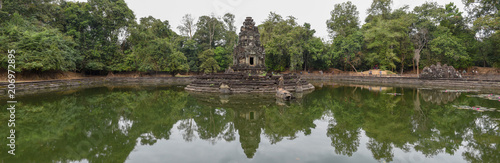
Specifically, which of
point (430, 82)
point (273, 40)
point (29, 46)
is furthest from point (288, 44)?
point (29, 46)

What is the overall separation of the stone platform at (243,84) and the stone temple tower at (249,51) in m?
2.72

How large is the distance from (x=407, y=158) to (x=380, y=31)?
33.4 meters

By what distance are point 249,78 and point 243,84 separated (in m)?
1.03

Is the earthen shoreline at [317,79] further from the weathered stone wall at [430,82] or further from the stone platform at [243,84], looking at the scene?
the stone platform at [243,84]

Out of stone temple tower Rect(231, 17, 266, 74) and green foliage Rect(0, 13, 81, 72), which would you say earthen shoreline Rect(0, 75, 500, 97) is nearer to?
green foliage Rect(0, 13, 81, 72)

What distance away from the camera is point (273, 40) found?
1475 inches

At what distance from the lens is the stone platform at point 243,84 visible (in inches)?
643

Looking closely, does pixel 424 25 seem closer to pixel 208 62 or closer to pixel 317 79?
pixel 317 79

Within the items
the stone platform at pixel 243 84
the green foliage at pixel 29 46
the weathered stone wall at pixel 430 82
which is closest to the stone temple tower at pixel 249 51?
the stone platform at pixel 243 84

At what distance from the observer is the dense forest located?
27.5m

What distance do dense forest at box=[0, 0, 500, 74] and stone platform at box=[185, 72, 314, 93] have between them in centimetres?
1566

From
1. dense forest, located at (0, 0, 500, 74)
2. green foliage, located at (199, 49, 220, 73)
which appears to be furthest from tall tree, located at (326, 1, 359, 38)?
green foliage, located at (199, 49, 220, 73)

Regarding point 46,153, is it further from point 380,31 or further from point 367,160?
point 380,31

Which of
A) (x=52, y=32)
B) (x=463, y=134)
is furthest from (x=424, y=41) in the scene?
(x=52, y=32)
